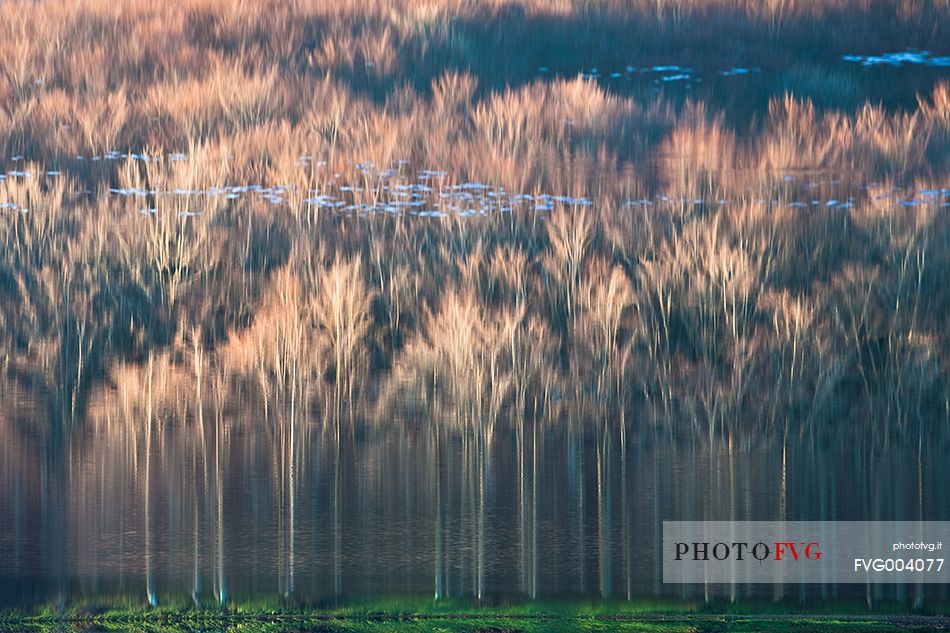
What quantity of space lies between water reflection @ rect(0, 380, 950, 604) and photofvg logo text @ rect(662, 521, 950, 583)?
0.11 ft

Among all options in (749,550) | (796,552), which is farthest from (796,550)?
(749,550)

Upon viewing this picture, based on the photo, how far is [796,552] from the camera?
2.58 metres

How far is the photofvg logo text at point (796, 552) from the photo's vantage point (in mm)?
2578

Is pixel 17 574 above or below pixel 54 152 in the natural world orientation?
below

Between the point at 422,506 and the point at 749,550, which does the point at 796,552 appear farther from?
the point at 422,506

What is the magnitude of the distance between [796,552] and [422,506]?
1109mm

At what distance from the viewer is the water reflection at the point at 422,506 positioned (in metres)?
2.57

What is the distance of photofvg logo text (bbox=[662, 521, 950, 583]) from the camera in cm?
258

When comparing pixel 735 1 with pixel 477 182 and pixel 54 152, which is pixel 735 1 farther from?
pixel 54 152

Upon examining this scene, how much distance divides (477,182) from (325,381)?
767 mm

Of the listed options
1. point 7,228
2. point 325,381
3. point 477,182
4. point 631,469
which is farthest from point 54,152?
point 631,469

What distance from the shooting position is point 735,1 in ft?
9.52

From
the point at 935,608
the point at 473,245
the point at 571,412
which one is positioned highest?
the point at 473,245

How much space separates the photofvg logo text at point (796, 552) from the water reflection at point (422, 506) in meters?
0.03
